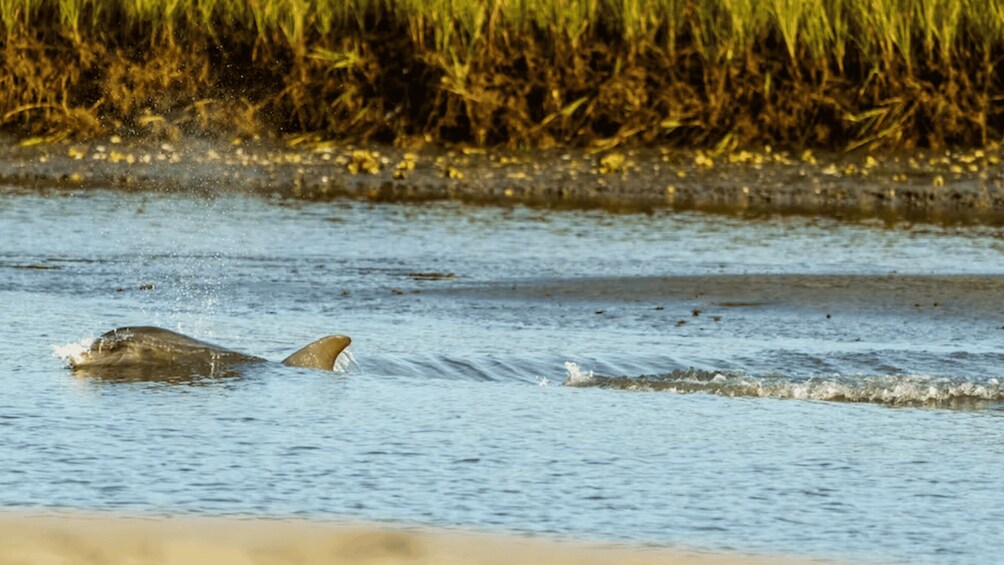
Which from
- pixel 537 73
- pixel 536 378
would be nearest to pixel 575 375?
pixel 536 378

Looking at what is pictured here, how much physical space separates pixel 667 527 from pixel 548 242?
7.19 meters

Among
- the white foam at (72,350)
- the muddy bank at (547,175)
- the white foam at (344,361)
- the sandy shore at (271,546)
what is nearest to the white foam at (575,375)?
the white foam at (344,361)

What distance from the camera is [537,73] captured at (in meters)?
15.8

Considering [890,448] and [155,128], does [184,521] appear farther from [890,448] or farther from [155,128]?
[155,128]

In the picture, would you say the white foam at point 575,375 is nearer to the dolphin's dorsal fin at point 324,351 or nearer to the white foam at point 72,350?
the dolphin's dorsal fin at point 324,351

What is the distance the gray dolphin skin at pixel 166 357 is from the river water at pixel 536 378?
11cm

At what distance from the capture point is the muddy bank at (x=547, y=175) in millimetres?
14328

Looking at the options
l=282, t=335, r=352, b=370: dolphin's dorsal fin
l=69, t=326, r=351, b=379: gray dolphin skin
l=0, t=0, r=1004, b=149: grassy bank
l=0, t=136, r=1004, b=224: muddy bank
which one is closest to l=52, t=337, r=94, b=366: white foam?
l=69, t=326, r=351, b=379: gray dolphin skin

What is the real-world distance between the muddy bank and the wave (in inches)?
245

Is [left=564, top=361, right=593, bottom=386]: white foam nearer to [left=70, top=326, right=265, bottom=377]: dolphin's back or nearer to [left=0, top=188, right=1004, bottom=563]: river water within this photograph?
[left=0, top=188, right=1004, bottom=563]: river water

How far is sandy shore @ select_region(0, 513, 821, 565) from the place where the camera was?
4.32m

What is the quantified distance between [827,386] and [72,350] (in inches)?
110

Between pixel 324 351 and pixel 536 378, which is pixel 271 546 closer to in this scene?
pixel 324 351

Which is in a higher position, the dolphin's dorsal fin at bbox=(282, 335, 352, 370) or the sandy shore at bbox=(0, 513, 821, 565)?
the sandy shore at bbox=(0, 513, 821, 565)
